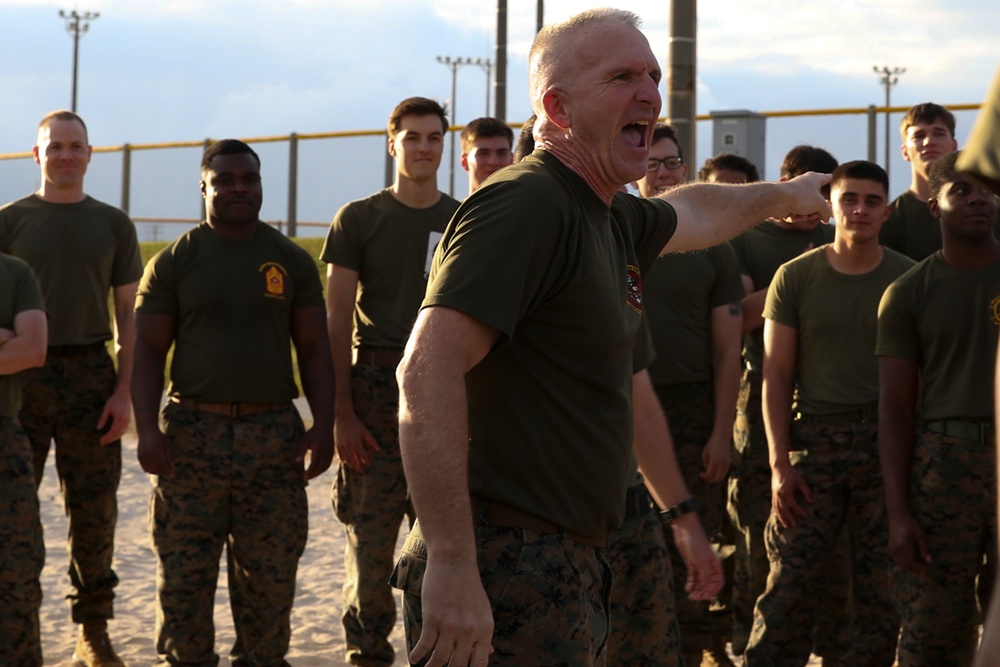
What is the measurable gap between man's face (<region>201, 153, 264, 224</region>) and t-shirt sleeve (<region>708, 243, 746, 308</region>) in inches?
84.3

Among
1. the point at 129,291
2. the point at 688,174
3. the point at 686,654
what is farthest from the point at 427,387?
the point at 688,174

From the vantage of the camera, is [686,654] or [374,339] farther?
[374,339]

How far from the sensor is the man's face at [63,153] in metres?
7.01

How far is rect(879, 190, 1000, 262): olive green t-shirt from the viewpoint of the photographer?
6.65 metres

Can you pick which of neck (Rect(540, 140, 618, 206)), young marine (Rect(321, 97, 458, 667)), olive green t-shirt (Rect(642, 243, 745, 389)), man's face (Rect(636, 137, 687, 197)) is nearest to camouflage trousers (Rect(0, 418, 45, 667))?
young marine (Rect(321, 97, 458, 667))

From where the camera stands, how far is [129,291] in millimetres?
7152

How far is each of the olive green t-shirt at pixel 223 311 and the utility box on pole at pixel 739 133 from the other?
7572 millimetres

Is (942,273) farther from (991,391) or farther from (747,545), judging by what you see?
(747,545)

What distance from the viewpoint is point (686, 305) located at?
20.6 feet

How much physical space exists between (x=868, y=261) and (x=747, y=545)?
1488mm

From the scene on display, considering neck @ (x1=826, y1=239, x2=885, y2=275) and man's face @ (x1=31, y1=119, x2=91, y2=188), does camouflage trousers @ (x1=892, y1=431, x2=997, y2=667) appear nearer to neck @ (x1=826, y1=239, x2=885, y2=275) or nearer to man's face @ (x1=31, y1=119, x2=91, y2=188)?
neck @ (x1=826, y1=239, x2=885, y2=275)

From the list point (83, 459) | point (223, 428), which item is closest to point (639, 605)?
point (223, 428)

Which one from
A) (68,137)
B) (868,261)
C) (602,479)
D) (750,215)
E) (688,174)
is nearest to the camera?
(602,479)

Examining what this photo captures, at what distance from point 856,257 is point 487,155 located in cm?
189
